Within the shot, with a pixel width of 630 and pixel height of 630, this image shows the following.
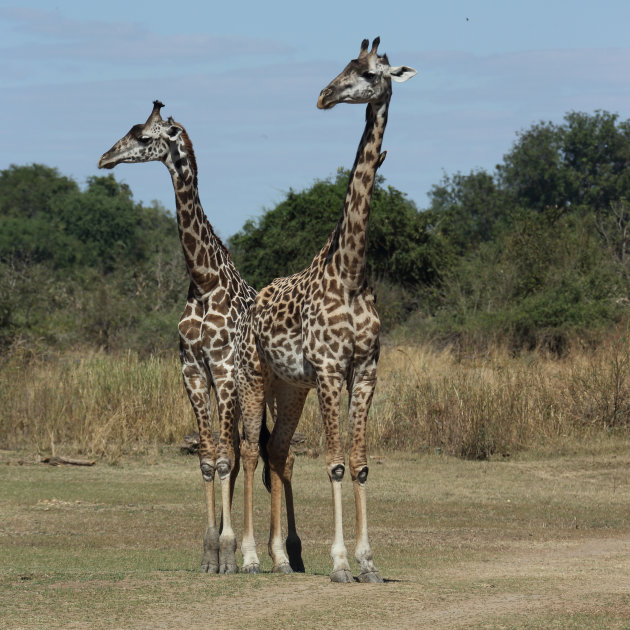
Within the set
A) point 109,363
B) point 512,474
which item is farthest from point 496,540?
point 109,363

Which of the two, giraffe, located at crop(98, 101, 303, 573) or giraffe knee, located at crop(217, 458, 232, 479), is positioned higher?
giraffe, located at crop(98, 101, 303, 573)

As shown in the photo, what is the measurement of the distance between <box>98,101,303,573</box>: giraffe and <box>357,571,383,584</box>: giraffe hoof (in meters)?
1.14

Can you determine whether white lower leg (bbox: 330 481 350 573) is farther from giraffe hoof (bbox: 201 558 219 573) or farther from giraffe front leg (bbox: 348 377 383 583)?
giraffe hoof (bbox: 201 558 219 573)

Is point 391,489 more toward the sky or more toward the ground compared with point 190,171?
more toward the ground

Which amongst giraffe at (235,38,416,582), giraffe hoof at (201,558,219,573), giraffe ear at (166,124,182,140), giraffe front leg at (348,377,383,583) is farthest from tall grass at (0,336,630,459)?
giraffe front leg at (348,377,383,583)

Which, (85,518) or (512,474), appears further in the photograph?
(512,474)

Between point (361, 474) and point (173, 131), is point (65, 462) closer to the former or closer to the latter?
point (173, 131)

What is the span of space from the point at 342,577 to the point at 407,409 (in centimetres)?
928

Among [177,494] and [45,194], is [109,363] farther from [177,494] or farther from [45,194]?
[45,194]

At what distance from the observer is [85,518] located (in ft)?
38.3

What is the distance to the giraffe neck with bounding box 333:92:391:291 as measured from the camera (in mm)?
7672

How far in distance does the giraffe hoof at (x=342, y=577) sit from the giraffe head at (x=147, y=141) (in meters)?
3.45

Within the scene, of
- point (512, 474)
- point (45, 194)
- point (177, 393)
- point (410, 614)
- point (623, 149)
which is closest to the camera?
point (410, 614)

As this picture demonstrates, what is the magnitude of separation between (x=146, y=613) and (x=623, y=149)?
1785 inches
